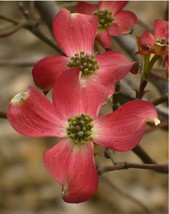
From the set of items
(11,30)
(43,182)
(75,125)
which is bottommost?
(43,182)

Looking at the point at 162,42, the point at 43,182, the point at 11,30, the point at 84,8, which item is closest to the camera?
the point at 162,42

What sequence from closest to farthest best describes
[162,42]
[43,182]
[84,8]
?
[162,42] → [84,8] → [43,182]

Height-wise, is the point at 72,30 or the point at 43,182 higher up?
the point at 72,30

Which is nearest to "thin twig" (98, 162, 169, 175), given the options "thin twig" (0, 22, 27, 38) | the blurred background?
"thin twig" (0, 22, 27, 38)

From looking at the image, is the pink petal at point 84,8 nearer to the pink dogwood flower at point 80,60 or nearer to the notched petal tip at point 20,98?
the pink dogwood flower at point 80,60

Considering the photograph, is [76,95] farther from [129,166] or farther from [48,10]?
[48,10]

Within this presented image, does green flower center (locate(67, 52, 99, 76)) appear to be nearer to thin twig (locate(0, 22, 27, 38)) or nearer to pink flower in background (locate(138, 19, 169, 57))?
pink flower in background (locate(138, 19, 169, 57))

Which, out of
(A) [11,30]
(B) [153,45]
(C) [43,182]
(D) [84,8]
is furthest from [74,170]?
(C) [43,182]

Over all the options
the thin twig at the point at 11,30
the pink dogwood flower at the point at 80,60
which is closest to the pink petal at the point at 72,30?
the pink dogwood flower at the point at 80,60
